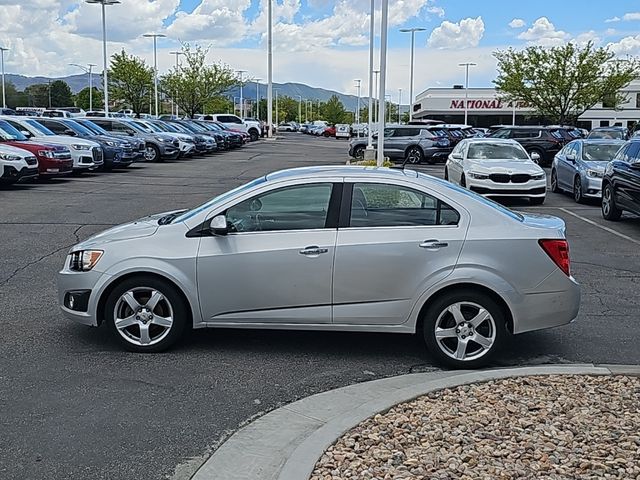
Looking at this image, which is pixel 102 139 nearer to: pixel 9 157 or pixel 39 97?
pixel 9 157

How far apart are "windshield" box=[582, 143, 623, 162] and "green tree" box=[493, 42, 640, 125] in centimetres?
3272

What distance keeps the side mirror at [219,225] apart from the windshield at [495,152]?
14.3 meters

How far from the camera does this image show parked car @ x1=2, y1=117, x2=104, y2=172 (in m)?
24.2

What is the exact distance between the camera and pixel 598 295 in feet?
30.9

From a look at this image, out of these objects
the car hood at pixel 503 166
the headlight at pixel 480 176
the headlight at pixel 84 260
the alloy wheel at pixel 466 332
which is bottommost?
the alloy wheel at pixel 466 332

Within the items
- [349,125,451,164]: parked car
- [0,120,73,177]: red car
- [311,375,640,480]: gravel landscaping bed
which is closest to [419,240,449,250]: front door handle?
[311,375,640,480]: gravel landscaping bed

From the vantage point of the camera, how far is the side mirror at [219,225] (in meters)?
6.61

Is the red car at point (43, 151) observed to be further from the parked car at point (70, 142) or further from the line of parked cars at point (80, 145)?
the parked car at point (70, 142)

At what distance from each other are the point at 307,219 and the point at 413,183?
0.94 metres

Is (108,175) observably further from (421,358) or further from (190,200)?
(421,358)

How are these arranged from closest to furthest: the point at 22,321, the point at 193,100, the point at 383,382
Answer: the point at 383,382 < the point at 22,321 < the point at 193,100

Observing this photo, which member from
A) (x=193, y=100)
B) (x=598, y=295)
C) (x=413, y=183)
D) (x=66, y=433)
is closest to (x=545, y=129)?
(x=598, y=295)

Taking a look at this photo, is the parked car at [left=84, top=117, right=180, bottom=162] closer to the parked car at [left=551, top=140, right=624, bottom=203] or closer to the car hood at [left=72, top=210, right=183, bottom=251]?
the parked car at [left=551, top=140, right=624, bottom=203]

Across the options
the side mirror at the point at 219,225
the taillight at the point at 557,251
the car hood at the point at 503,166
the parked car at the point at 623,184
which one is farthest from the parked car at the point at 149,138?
the taillight at the point at 557,251
